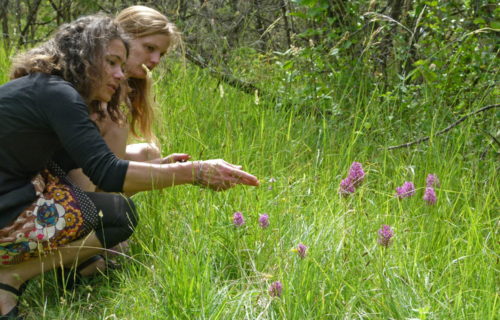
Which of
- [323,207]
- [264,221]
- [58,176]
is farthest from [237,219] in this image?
[58,176]

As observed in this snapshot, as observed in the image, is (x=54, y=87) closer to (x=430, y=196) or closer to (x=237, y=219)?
(x=237, y=219)

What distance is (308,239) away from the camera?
2400 mm

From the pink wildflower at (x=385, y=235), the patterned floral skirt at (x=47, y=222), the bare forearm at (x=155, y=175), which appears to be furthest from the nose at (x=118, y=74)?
the pink wildflower at (x=385, y=235)

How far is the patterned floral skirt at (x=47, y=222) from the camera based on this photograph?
8.33 ft

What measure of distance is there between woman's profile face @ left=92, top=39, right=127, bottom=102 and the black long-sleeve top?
0.17 metres

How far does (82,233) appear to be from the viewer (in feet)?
8.88

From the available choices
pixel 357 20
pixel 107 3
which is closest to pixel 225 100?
pixel 357 20

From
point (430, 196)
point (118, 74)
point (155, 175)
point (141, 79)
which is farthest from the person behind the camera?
point (141, 79)

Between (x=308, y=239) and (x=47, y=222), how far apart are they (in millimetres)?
1059

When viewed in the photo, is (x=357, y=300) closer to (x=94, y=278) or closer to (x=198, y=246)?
(x=198, y=246)

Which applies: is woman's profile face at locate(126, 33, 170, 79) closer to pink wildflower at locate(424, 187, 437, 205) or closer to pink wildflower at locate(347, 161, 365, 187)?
pink wildflower at locate(347, 161, 365, 187)

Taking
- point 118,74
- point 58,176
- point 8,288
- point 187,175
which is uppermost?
point 118,74

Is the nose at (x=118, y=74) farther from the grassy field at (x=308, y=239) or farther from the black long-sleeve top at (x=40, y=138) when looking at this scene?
the grassy field at (x=308, y=239)

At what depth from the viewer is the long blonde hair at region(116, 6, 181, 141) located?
3449mm
